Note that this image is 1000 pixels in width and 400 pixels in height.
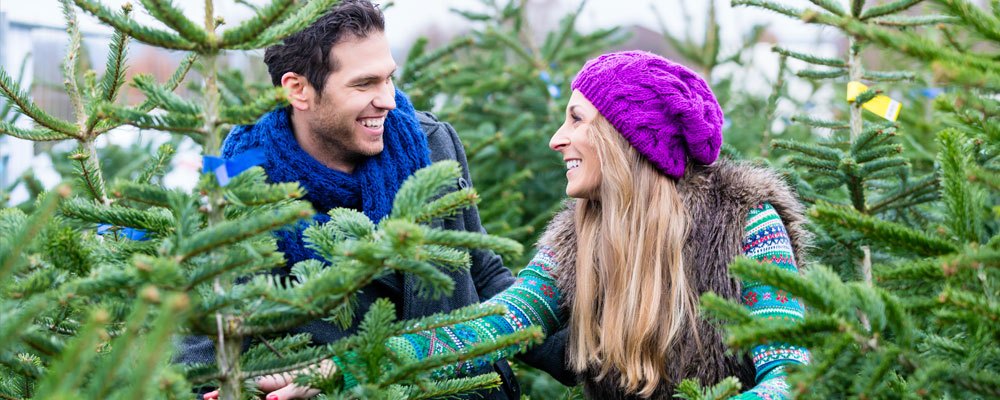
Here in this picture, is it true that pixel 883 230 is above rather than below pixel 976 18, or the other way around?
below

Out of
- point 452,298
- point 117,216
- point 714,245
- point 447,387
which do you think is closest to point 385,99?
point 452,298

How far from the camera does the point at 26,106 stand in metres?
2.04

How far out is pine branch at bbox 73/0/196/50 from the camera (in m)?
1.34

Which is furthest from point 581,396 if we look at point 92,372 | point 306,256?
point 92,372

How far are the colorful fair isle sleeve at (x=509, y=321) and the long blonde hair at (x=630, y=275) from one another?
0.11 meters

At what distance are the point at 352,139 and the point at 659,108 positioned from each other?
1.19 meters

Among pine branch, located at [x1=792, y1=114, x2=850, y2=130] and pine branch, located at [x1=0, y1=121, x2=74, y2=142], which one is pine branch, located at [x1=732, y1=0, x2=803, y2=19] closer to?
pine branch, located at [x1=792, y1=114, x2=850, y2=130]

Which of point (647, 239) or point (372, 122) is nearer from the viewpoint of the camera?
point (647, 239)

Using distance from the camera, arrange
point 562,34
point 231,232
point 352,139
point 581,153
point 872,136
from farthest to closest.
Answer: point 562,34 → point 352,139 → point 872,136 → point 581,153 → point 231,232

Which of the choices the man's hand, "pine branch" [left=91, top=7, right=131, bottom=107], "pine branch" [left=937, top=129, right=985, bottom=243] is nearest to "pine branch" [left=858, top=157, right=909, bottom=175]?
"pine branch" [left=937, top=129, right=985, bottom=243]

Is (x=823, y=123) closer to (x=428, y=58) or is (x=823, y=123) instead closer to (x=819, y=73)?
(x=819, y=73)

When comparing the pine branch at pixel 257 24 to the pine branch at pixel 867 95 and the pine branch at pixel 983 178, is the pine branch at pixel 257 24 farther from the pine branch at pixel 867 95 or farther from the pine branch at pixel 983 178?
the pine branch at pixel 867 95

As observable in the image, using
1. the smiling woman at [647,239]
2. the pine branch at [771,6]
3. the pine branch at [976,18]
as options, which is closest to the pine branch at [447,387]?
the smiling woman at [647,239]

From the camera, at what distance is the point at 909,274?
4.56 ft
